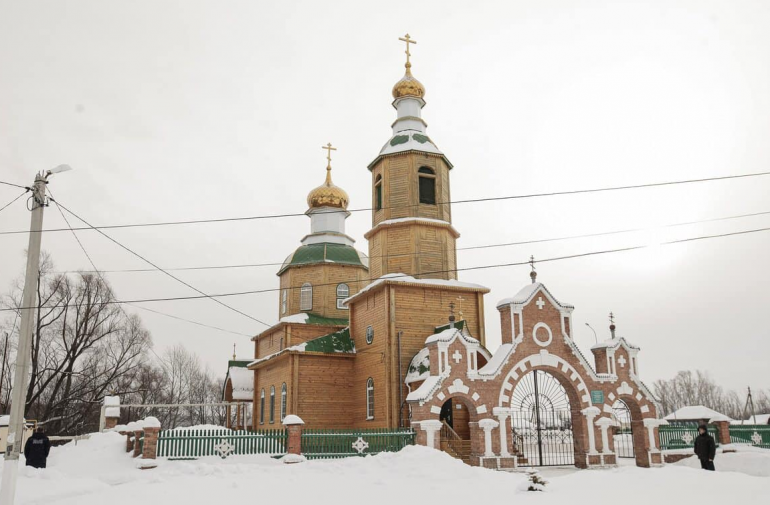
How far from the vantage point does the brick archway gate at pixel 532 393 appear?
63.5 ft

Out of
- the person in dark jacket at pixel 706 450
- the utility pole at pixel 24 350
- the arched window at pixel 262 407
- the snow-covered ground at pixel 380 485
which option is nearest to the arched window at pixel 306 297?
the arched window at pixel 262 407

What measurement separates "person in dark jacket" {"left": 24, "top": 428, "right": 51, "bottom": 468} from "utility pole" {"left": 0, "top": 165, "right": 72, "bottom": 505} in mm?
5377

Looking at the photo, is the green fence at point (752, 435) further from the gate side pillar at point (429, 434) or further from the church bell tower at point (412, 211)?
the gate side pillar at point (429, 434)

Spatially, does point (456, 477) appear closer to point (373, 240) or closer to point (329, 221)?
point (373, 240)

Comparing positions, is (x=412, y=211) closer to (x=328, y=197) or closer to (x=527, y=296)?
(x=527, y=296)

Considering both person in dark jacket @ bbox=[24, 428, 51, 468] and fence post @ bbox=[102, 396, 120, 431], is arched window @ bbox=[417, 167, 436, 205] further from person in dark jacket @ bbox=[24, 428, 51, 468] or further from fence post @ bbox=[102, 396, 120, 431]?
fence post @ bbox=[102, 396, 120, 431]

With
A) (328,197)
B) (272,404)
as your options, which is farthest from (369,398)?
(328,197)

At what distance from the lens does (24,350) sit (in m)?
11.3

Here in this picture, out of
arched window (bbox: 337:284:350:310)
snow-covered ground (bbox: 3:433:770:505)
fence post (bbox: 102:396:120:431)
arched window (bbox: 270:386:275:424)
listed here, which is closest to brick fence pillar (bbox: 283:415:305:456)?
snow-covered ground (bbox: 3:433:770:505)

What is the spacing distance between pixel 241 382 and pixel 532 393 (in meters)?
20.7

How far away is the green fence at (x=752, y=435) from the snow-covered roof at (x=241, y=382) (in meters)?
24.5

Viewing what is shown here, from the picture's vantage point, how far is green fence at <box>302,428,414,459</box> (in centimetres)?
1922

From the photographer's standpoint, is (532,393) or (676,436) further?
(676,436)

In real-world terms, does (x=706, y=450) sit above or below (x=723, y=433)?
above
